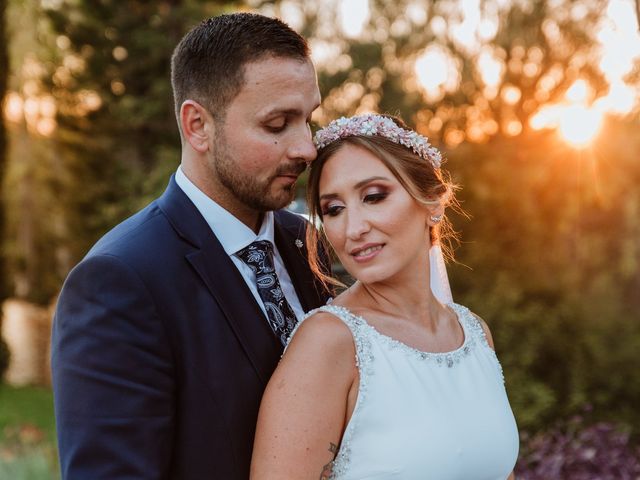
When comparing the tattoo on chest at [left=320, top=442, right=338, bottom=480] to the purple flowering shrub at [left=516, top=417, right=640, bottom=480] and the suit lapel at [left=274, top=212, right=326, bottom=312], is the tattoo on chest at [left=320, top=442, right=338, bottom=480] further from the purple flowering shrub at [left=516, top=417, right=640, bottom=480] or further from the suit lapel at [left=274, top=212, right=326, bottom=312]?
the purple flowering shrub at [left=516, top=417, right=640, bottom=480]

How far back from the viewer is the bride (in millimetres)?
2078

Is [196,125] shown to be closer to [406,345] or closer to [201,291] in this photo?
[201,291]

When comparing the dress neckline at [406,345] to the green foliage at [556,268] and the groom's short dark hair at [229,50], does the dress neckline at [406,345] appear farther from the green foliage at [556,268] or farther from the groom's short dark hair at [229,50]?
the green foliage at [556,268]

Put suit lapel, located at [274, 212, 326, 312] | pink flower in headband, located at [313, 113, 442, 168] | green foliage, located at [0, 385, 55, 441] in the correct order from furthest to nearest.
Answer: green foliage, located at [0, 385, 55, 441]
suit lapel, located at [274, 212, 326, 312]
pink flower in headband, located at [313, 113, 442, 168]

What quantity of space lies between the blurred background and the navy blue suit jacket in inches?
64.9

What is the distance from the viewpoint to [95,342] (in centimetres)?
194

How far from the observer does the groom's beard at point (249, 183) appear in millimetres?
2402

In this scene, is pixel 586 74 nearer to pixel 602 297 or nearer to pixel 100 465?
pixel 602 297

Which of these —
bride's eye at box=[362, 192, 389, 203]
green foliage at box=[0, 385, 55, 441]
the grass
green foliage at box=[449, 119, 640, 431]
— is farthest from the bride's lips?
green foliage at box=[0, 385, 55, 441]

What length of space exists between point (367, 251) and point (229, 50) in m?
0.81

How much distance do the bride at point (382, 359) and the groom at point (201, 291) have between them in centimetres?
12

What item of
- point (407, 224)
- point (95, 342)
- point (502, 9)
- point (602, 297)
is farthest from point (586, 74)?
point (95, 342)

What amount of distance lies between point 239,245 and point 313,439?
2.34ft

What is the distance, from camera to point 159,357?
6.55ft
